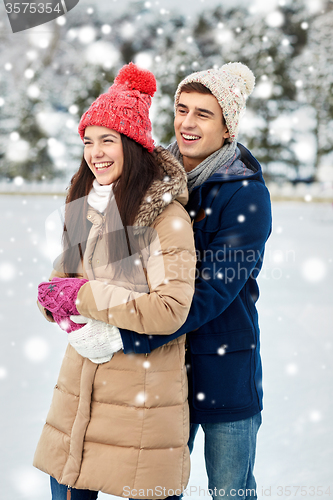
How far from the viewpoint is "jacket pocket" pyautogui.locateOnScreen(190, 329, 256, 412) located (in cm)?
129

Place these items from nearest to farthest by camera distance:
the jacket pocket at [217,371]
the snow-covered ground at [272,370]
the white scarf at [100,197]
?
the white scarf at [100,197]
the jacket pocket at [217,371]
the snow-covered ground at [272,370]

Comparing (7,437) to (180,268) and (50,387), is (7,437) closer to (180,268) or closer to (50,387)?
(50,387)

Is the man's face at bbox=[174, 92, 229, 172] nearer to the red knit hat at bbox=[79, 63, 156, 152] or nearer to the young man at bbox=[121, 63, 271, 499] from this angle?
the young man at bbox=[121, 63, 271, 499]

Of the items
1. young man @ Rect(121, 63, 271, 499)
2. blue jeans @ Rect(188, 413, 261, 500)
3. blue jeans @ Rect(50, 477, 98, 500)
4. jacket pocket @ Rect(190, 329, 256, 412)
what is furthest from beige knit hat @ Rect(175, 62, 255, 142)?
blue jeans @ Rect(50, 477, 98, 500)

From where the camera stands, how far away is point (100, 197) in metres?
1.21

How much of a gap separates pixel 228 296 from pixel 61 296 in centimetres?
43

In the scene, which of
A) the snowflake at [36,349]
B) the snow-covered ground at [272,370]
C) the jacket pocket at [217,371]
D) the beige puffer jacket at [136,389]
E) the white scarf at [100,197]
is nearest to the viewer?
the beige puffer jacket at [136,389]

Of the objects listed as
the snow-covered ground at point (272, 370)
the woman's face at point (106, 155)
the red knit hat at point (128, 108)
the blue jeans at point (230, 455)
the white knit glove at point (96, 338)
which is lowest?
the snow-covered ground at point (272, 370)

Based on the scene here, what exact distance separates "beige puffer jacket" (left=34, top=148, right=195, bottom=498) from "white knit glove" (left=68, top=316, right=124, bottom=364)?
4cm

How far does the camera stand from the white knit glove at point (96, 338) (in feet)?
3.65

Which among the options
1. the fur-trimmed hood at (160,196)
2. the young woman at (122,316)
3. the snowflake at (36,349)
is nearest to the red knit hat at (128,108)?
the young woman at (122,316)

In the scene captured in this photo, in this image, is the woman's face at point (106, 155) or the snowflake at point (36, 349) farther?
the snowflake at point (36, 349)

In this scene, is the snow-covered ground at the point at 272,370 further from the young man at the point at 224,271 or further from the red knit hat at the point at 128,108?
the red knit hat at the point at 128,108

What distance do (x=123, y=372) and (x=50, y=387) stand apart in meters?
1.63
